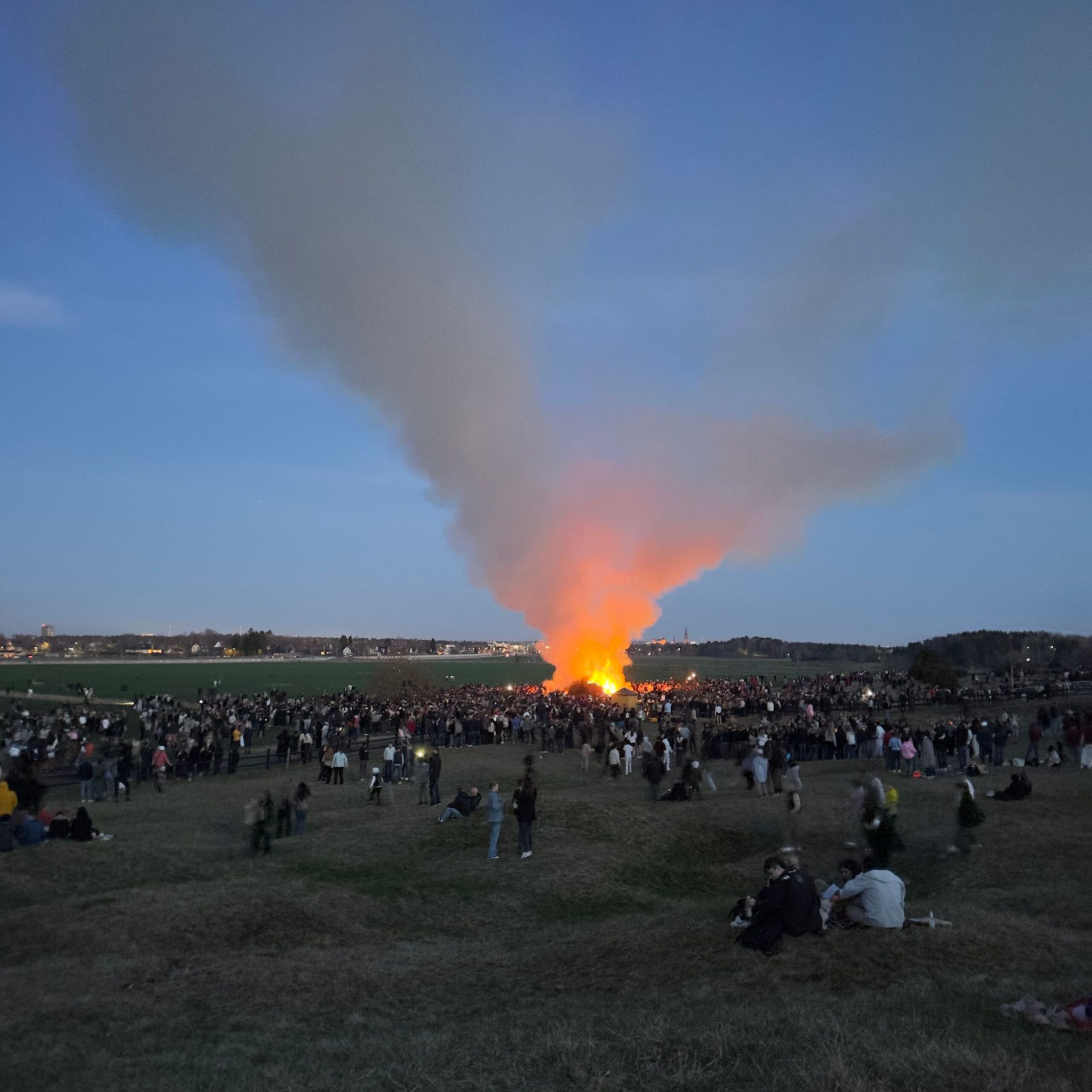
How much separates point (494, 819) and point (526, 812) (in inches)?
27.9

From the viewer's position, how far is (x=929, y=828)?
18.9 m

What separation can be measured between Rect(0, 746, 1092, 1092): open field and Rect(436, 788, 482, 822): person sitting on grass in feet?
1.27

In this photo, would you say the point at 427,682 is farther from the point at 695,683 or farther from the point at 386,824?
the point at 386,824

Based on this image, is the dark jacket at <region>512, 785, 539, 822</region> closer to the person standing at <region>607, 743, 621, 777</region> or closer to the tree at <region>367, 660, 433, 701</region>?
the person standing at <region>607, 743, 621, 777</region>

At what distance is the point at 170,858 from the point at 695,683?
62009 millimetres

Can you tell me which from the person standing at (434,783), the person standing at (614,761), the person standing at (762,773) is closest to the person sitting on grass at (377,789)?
the person standing at (434,783)

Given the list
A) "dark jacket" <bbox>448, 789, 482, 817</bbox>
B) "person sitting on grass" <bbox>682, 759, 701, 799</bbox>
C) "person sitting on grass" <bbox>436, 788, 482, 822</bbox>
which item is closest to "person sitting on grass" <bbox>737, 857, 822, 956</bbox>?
"person sitting on grass" <bbox>436, 788, 482, 822</bbox>

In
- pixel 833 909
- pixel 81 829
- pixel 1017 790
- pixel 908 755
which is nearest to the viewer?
pixel 833 909

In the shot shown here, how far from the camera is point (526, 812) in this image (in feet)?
58.9

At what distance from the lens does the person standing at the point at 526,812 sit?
17922mm

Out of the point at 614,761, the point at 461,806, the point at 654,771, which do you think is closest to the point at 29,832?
the point at 461,806

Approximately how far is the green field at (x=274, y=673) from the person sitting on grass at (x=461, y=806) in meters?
62.0

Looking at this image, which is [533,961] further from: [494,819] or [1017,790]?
[1017,790]

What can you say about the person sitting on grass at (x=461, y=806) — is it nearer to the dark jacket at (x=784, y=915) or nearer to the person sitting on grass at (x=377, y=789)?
the person sitting on grass at (x=377, y=789)
